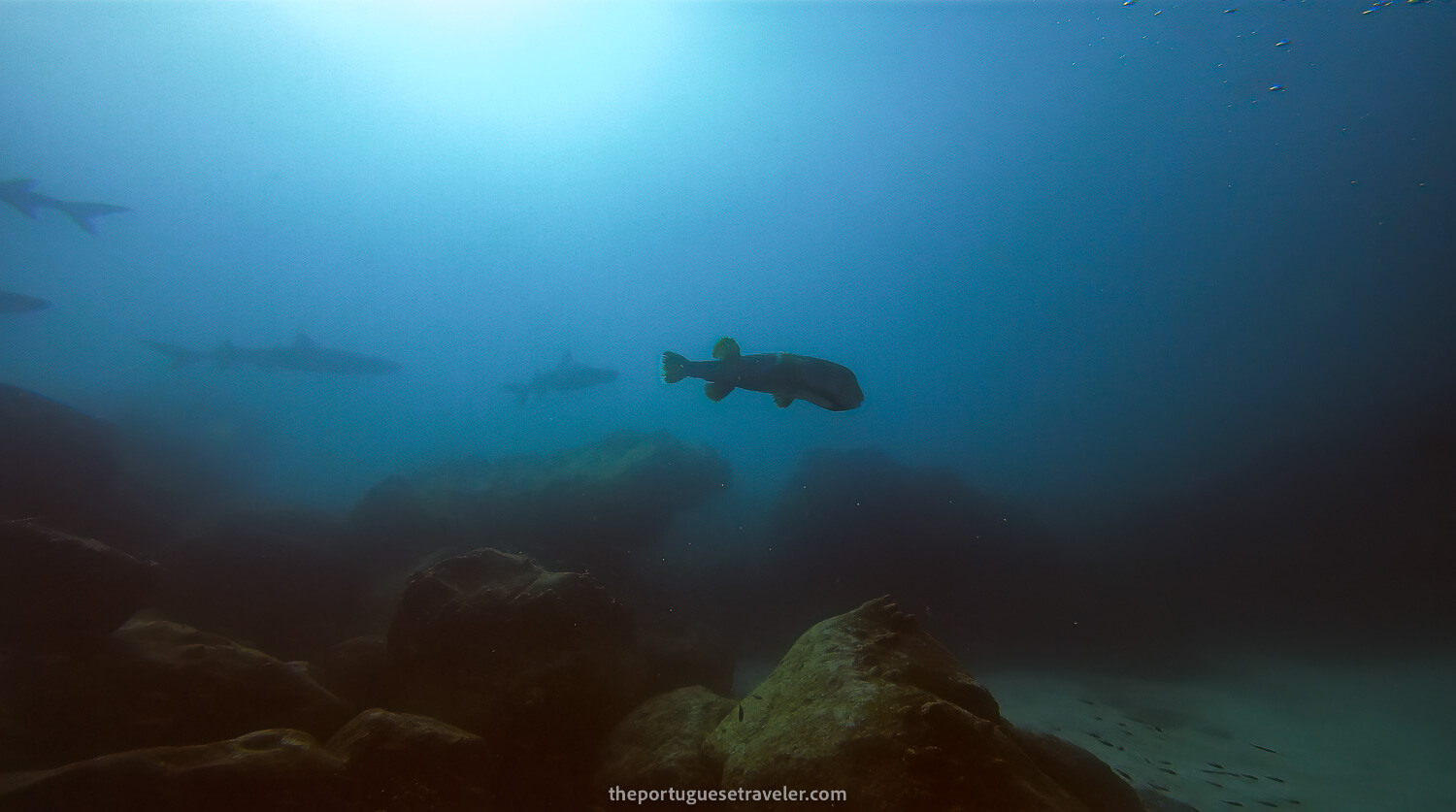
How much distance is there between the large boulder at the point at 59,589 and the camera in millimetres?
4398

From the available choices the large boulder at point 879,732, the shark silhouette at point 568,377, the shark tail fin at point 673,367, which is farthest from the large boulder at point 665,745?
the shark silhouette at point 568,377

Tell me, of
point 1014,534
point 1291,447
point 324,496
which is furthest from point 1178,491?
point 324,496

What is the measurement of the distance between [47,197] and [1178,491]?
4335 centimetres

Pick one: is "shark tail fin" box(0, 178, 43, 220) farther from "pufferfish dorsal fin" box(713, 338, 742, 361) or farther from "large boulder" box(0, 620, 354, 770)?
"pufferfish dorsal fin" box(713, 338, 742, 361)

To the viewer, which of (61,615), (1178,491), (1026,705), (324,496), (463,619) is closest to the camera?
(61,615)

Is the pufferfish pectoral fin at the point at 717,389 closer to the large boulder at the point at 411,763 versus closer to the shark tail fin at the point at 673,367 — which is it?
the shark tail fin at the point at 673,367

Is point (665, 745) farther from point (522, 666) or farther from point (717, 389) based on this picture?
point (717, 389)

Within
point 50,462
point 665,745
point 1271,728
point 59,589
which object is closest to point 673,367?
point 665,745

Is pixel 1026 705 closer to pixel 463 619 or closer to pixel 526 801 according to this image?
pixel 526 801

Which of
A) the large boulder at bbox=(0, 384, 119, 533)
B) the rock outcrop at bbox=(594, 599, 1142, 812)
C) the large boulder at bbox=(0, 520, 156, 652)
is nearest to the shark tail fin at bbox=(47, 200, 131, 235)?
the large boulder at bbox=(0, 384, 119, 533)

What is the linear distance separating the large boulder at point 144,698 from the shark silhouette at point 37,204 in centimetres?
2064

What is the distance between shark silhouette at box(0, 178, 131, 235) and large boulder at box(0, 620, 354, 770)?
20.6 meters

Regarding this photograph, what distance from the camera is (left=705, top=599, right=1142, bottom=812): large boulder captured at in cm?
287

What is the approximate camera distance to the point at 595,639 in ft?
18.3
